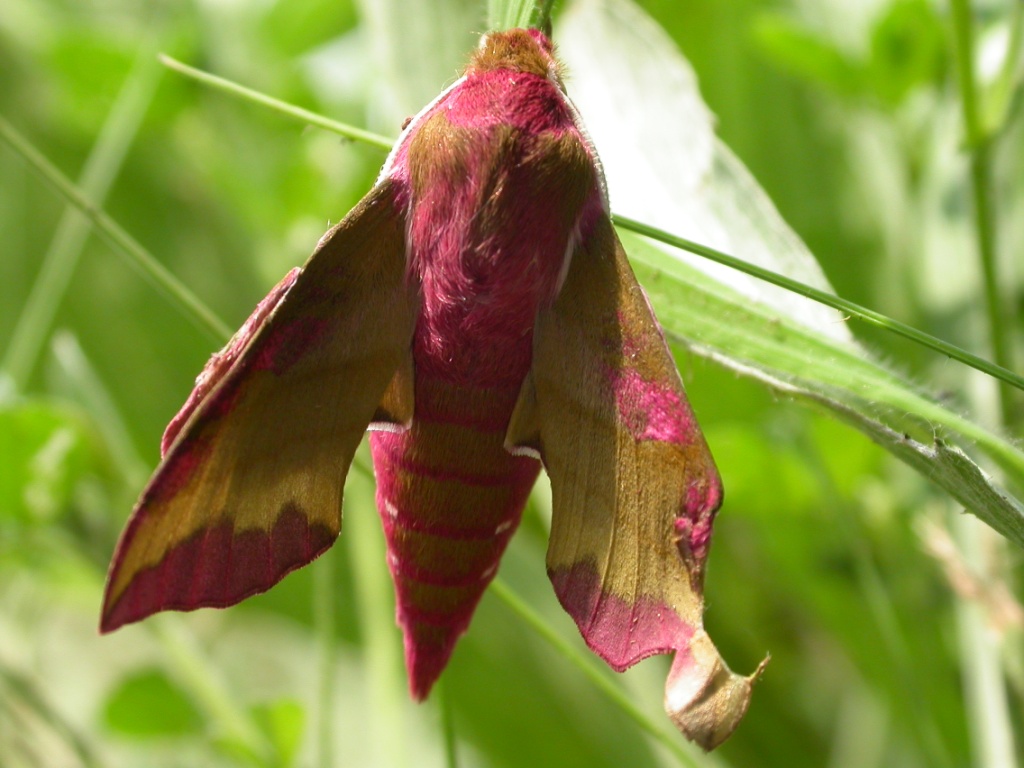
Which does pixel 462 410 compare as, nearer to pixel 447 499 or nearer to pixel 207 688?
pixel 447 499

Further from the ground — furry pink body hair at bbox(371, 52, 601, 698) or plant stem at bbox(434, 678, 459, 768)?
furry pink body hair at bbox(371, 52, 601, 698)

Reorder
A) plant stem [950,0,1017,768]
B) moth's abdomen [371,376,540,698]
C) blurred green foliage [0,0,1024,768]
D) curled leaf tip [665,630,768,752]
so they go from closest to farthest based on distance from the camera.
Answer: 1. curled leaf tip [665,630,768,752]
2. moth's abdomen [371,376,540,698]
3. plant stem [950,0,1017,768]
4. blurred green foliage [0,0,1024,768]

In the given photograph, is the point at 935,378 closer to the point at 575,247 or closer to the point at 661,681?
the point at 661,681

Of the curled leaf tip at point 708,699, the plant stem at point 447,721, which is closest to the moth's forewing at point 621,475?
the curled leaf tip at point 708,699

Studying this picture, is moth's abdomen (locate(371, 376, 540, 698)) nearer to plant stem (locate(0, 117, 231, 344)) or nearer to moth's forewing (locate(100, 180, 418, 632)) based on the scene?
moth's forewing (locate(100, 180, 418, 632))

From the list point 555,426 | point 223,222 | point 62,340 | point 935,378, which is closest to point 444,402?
point 555,426

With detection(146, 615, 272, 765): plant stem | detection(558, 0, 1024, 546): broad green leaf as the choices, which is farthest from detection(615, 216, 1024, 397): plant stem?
detection(146, 615, 272, 765): plant stem

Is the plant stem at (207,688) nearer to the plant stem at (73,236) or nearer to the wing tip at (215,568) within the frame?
the plant stem at (73,236)
